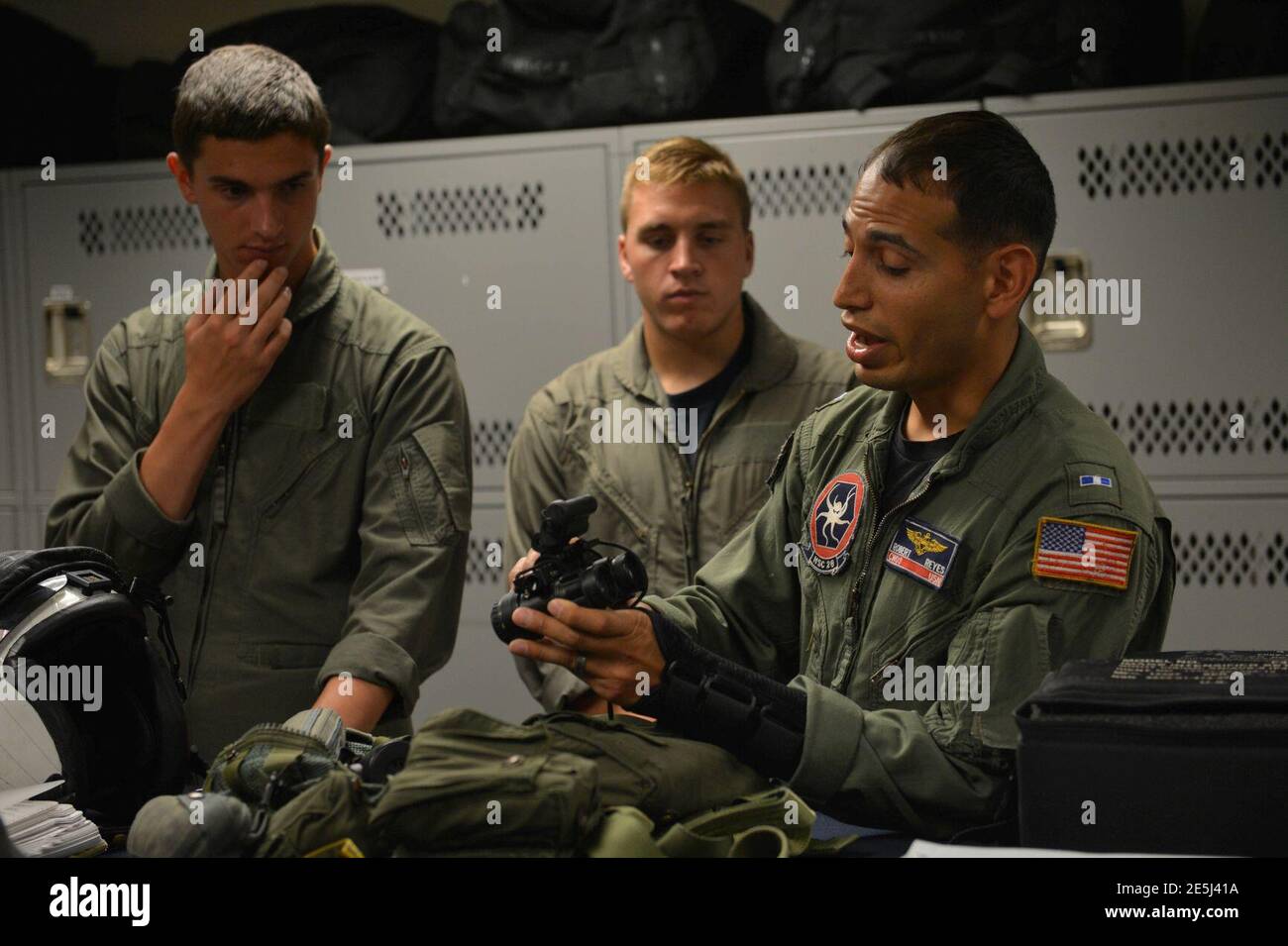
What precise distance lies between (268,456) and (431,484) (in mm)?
275

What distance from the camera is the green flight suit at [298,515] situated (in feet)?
7.57

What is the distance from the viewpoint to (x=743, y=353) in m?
2.97

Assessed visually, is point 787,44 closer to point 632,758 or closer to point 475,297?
point 475,297

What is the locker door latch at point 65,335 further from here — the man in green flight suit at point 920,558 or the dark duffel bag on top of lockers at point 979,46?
the man in green flight suit at point 920,558

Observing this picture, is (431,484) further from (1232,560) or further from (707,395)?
(1232,560)

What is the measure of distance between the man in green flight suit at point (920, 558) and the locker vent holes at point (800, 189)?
151 centimetres

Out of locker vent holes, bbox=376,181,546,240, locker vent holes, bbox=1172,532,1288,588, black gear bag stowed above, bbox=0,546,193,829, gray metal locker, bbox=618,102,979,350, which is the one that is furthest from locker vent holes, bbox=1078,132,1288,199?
black gear bag stowed above, bbox=0,546,193,829

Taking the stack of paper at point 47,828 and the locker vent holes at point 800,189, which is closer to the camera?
the stack of paper at point 47,828

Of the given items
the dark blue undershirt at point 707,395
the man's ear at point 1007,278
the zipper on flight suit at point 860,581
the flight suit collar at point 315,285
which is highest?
the flight suit collar at point 315,285

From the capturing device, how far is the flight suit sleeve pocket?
231 cm

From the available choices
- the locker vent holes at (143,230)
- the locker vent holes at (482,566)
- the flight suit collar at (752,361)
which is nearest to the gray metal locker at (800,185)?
the flight suit collar at (752,361)

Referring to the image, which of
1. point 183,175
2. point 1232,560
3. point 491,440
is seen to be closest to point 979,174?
point 183,175

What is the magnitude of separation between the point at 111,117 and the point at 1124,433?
2.94 m

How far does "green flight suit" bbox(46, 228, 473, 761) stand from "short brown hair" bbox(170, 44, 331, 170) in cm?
29
